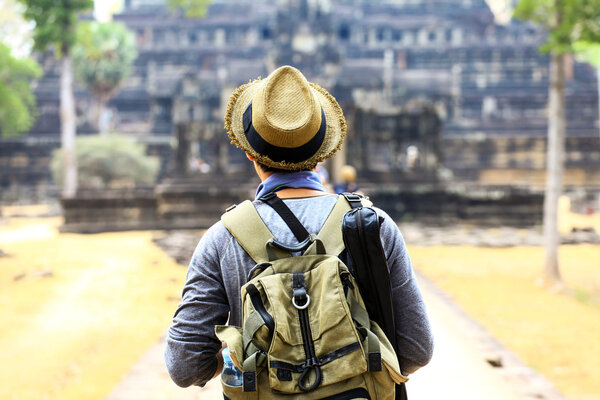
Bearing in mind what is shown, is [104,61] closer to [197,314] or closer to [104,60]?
[104,60]

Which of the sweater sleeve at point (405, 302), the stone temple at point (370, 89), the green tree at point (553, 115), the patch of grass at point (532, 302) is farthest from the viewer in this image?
the stone temple at point (370, 89)

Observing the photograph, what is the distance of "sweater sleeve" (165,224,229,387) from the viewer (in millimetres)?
1616

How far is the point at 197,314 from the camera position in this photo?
1.63 m

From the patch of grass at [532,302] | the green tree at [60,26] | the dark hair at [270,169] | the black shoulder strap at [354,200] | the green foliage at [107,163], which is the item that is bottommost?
the patch of grass at [532,302]

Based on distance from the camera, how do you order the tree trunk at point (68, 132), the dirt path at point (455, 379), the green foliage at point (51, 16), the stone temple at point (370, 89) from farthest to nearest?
the tree trunk at point (68, 132) < the stone temple at point (370, 89) < the green foliage at point (51, 16) < the dirt path at point (455, 379)

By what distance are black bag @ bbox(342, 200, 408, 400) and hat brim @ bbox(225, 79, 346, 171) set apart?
22 cm

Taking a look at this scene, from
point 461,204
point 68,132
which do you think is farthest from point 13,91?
point 461,204

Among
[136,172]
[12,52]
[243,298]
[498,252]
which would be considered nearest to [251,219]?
[243,298]

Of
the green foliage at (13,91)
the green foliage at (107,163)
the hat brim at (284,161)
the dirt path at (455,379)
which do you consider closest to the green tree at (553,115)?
the dirt path at (455,379)

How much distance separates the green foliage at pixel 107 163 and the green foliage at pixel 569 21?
55.6ft

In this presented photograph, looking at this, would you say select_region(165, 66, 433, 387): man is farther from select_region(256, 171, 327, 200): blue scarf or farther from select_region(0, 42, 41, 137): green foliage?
select_region(0, 42, 41, 137): green foliage

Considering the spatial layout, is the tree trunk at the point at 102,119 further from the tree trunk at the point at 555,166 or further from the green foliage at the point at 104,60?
the tree trunk at the point at 555,166

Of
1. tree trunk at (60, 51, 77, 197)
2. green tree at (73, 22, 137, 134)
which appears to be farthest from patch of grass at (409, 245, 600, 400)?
green tree at (73, 22, 137, 134)

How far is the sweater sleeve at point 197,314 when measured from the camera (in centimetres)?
162
